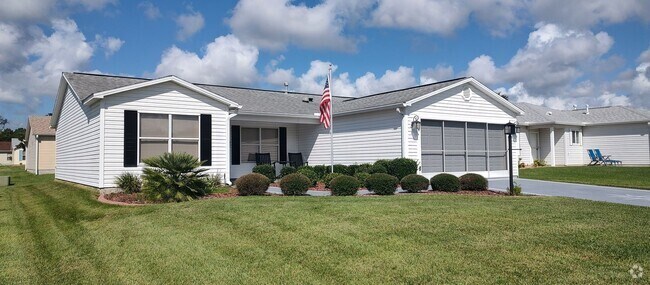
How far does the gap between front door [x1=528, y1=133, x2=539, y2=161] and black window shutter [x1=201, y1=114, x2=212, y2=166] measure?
65.9 feet

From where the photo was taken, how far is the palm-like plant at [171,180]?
10883 mm

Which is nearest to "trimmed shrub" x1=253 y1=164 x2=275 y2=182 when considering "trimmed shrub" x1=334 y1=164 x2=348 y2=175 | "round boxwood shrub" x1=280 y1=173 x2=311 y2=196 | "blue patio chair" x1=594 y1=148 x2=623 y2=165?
"trimmed shrub" x1=334 y1=164 x2=348 y2=175

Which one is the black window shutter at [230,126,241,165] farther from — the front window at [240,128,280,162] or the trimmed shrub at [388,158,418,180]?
the trimmed shrub at [388,158,418,180]

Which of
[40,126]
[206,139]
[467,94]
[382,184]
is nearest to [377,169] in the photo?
[382,184]

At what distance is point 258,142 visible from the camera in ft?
64.6

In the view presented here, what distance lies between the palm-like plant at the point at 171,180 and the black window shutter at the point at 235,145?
7.41m

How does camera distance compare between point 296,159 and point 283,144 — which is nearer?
point 296,159

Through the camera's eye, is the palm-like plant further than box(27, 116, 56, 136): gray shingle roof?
No

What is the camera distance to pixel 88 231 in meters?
8.32

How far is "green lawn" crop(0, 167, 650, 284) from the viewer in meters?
5.20

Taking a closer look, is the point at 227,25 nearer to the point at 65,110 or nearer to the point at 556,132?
the point at 65,110

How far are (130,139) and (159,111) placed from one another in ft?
3.95

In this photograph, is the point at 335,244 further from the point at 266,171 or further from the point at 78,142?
the point at 78,142

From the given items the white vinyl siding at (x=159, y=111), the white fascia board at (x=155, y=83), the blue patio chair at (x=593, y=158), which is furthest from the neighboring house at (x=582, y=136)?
the white fascia board at (x=155, y=83)
